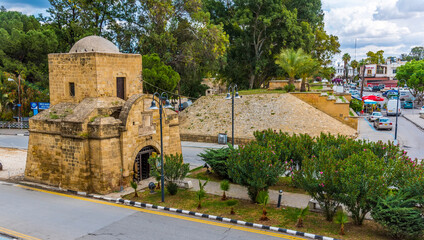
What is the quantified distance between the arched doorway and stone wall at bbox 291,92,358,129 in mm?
19298

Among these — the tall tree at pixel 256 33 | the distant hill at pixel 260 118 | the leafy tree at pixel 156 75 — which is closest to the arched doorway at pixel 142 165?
the distant hill at pixel 260 118

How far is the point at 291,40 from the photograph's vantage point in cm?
4056

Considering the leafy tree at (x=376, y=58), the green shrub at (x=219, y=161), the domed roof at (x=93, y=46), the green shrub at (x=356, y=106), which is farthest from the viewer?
the leafy tree at (x=376, y=58)

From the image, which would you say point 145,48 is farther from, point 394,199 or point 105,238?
point 394,199

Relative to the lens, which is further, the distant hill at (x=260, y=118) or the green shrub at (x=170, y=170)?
the distant hill at (x=260, y=118)

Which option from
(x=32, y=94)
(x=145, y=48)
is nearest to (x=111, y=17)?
(x=145, y=48)

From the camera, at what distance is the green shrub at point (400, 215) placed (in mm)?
10547

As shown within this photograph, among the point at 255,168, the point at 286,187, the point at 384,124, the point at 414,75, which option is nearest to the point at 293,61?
the point at 384,124

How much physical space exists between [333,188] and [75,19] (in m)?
37.1

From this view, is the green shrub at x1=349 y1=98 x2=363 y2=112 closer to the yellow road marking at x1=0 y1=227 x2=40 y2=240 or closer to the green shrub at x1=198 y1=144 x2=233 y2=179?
the green shrub at x1=198 y1=144 x2=233 y2=179

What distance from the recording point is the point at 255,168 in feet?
44.8

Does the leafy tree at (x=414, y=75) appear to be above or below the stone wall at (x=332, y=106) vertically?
above

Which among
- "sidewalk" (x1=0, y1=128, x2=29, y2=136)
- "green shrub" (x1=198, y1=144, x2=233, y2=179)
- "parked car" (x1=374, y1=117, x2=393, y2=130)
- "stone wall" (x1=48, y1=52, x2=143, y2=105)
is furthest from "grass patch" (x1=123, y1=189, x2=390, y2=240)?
"sidewalk" (x1=0, y1=128, x2=29, y2=136)

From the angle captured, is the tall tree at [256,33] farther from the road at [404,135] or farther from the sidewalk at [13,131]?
the sidewalk at [13,131]
